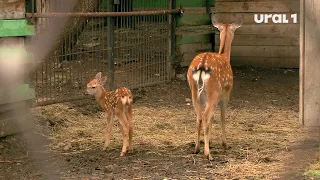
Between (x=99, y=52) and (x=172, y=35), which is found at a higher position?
(x=172, y=35)

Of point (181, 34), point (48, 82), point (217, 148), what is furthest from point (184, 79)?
point (217, 148)

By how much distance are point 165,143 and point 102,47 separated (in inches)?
77.0

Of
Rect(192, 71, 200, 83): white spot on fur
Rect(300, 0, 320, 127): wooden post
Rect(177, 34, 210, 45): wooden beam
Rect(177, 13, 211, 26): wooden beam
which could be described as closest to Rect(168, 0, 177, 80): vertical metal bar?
Rect(177, 34, 210, 45): wooden beam

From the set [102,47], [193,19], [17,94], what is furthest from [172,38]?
[17,94]

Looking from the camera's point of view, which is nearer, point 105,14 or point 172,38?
point 105,14

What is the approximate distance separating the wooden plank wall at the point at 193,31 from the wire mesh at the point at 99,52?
612 millimetres

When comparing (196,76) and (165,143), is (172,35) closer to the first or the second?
(165,143)

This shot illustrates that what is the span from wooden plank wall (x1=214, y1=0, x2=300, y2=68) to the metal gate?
1.23 metres

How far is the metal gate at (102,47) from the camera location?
6.67m

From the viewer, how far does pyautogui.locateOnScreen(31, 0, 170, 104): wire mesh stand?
6.77 meters

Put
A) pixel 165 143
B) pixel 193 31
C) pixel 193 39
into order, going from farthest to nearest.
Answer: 1. pixel 193 39
2. pixel 193 31
3. pixel 165 143

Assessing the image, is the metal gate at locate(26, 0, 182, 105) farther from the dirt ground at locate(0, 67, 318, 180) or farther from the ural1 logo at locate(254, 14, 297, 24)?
the ural1 logo at locate(254, 14, 297, 24)

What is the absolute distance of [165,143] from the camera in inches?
238

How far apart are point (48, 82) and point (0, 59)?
1.49 m
